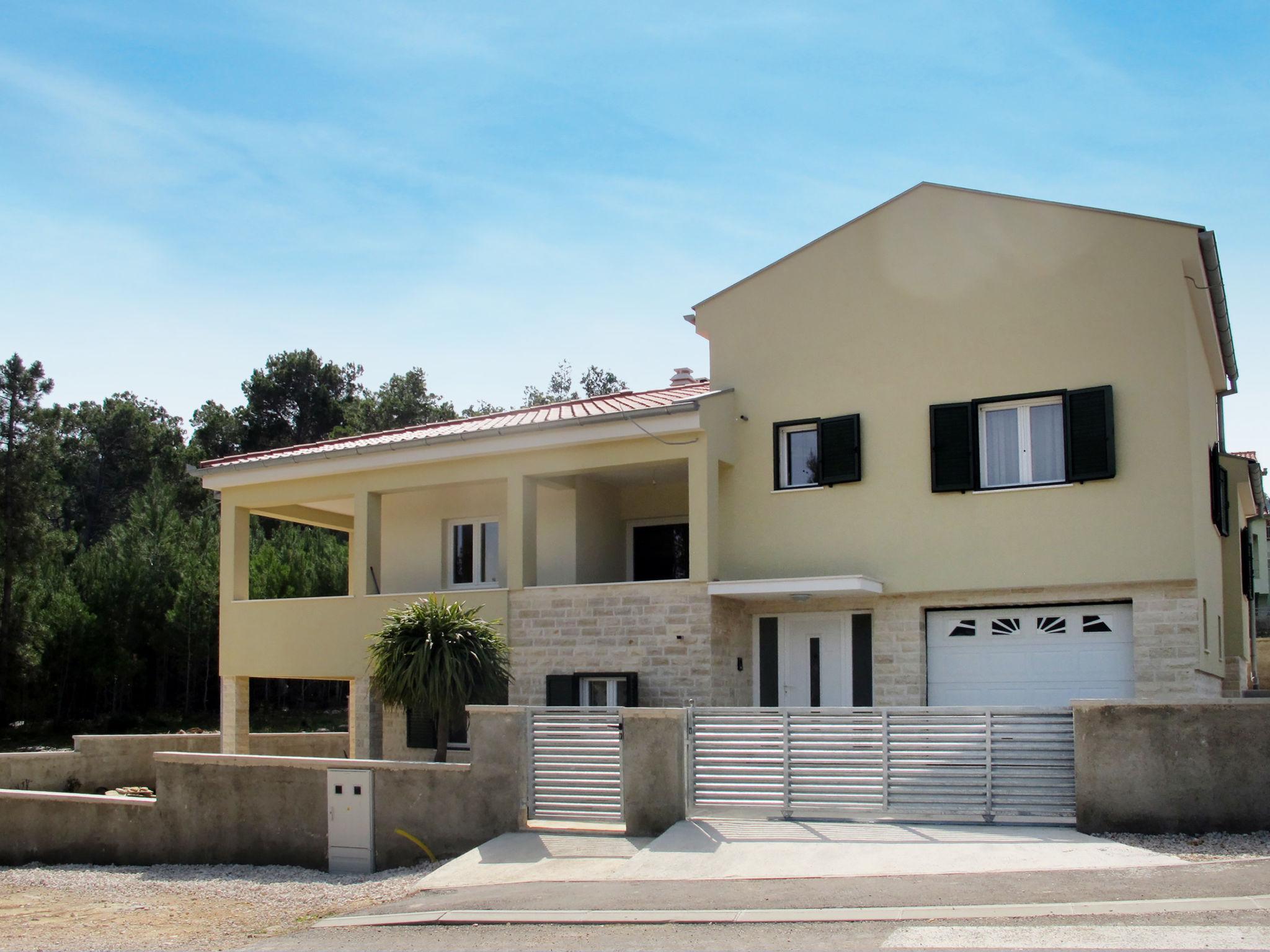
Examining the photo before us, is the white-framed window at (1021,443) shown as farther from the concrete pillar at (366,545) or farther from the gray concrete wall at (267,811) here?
the concrete pillar at (366,545)

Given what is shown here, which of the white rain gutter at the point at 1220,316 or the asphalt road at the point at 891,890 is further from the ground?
the white rain gutter at the point at 1220,316

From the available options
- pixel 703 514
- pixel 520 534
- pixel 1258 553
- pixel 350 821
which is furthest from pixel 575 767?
pixel 1258 553

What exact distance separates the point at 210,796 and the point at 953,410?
1091 centimetres

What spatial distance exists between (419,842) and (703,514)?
Answer: 6067 mm

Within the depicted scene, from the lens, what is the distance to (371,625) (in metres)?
19.7

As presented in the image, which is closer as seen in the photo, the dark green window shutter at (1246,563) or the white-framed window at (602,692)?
the white-framed window at (602,692)

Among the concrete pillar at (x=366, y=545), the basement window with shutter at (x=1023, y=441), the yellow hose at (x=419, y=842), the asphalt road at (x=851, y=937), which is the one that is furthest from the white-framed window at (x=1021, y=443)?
the concrete pillar at (x=366, y=545)

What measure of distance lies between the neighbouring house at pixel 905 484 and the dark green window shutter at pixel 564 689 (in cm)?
3

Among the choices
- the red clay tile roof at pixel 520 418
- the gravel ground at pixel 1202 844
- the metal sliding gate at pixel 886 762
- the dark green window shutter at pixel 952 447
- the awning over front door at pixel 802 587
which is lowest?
the gravel ground at pixel 1202 844

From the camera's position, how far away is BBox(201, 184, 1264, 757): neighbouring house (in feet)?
51.5

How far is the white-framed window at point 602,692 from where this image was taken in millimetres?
17516

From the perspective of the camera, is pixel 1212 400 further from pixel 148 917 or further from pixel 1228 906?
pixel 148 917

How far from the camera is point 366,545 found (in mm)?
20094

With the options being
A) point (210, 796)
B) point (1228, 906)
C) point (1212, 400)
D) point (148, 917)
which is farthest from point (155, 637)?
point (1228, 906)
